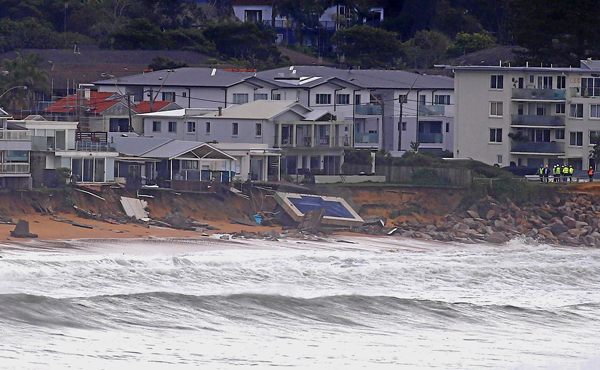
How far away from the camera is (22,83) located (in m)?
51.7

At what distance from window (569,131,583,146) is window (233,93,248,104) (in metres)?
13.6

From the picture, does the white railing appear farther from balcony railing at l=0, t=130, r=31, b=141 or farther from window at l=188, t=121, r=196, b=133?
window at l=188, t=121, r=196, b=133

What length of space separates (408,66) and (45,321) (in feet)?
167

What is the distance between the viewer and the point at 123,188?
34.6 metres

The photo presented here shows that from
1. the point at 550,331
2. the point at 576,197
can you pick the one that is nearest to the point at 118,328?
the point at 550,331

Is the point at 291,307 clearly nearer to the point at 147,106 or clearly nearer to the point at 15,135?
the point at 15,135

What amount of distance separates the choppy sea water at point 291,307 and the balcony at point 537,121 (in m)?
13.5

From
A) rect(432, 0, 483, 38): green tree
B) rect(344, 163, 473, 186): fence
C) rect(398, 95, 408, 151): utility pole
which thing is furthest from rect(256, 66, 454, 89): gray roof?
rect(432, 0, 483, 38): green tree

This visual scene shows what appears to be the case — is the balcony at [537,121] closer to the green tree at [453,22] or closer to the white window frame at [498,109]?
the white window frame at [498,109]

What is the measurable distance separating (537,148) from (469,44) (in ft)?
90.8

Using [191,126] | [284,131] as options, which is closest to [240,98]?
[191,126]

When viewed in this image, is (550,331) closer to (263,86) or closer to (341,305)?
(341,305)

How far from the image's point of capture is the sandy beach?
96.8 ft

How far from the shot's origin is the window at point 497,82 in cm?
4456
